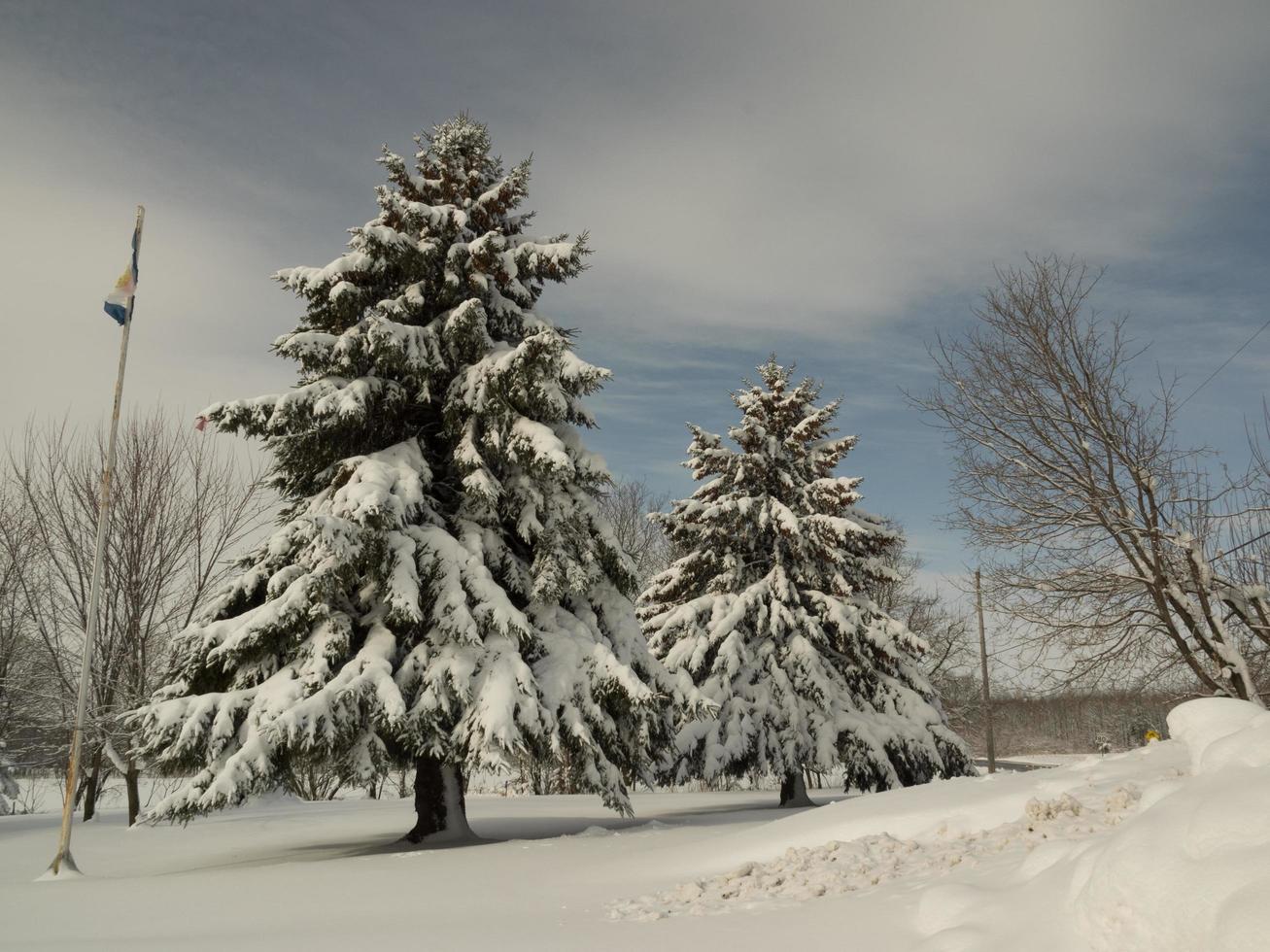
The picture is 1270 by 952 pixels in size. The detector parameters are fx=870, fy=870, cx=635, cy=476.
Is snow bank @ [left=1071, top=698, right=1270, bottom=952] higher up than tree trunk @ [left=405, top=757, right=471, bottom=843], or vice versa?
snow bank @ [left=1071, top=698, right=1270, bottom=952]

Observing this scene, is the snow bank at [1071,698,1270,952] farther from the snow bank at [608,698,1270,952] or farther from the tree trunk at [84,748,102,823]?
the tree trunk at [84,748,102,823]

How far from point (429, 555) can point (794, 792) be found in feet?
33.1

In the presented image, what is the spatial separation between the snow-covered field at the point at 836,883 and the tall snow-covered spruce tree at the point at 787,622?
6.17 metres

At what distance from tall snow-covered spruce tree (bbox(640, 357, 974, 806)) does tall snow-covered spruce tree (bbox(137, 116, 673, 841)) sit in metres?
4.69

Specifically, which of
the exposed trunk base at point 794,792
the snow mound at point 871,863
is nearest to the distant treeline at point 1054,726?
the exposed trunk base at point 794,792

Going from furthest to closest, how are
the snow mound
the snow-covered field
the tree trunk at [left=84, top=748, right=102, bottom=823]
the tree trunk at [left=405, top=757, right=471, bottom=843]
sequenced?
the tree trunk at [left=84, top=748, right=102, bottom=823] < the tree trunk at [left=405, top=757, right=471, bottom=843] < the snow mound < the snow-covered field

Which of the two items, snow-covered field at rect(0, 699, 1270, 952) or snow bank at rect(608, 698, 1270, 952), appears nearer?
snow bank at rect(608, 698, 1270, 952)

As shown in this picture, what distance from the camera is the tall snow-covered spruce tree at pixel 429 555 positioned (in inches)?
406

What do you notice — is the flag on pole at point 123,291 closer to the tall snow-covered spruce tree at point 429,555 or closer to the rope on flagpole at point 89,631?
the rope on flagpole at point 89,631

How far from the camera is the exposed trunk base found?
17438 millimetres

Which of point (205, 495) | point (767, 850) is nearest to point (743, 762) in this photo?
point (767, 850)

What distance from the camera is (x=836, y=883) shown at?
5926 mm

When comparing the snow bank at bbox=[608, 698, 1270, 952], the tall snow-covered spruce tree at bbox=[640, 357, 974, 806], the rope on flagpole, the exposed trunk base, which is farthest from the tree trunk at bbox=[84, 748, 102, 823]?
the snow bank at bbox=[608, 698, 1270, 952]

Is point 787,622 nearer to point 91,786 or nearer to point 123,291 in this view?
point 123,291
